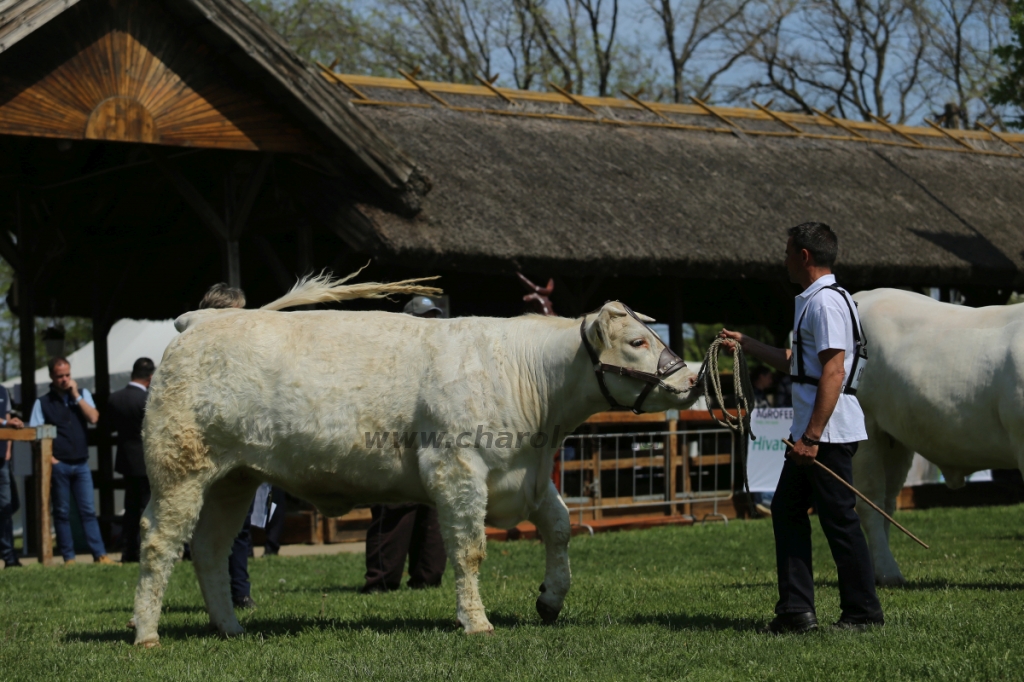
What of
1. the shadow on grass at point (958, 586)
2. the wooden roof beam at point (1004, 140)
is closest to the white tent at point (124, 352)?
the shadow on grass at point (958, 586)

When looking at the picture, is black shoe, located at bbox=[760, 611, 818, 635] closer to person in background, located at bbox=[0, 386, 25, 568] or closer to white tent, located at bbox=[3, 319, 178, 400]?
person in background, located at bbox=[0, 386, 25, 568]

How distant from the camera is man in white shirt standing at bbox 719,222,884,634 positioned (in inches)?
245

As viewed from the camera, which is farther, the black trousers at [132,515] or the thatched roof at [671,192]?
the thatched roof at [671,192]

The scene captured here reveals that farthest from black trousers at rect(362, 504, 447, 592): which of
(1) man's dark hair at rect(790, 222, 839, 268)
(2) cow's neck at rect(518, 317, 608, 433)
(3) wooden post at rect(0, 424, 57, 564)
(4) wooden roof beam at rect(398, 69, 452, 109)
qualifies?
(4) wooden roof beam at rect(398, 69, 452, 109)

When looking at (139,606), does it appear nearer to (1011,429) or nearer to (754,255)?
(1011,429)

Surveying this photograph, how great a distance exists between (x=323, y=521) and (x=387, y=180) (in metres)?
4.08

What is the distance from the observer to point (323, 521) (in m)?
14.4

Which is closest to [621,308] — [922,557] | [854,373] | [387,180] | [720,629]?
[854,373]

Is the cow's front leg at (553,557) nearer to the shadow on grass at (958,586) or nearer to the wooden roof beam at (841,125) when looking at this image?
the shadow on grass at (958,586)

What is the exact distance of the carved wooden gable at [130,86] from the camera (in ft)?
38.2

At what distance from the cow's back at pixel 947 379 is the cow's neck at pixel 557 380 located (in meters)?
2.47

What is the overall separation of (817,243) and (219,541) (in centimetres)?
382

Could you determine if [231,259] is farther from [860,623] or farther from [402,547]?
[860,623]

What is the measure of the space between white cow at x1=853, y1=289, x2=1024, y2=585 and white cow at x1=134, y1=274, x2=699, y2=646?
2.34 metres
